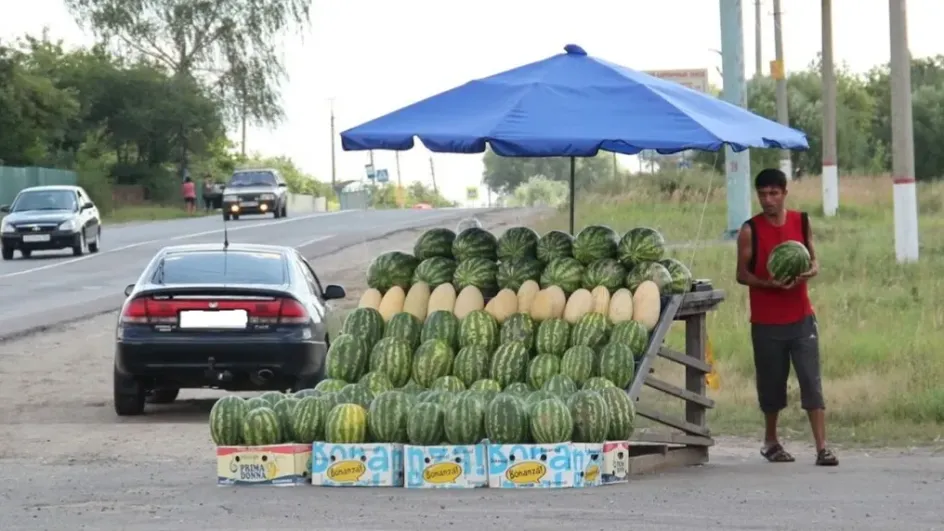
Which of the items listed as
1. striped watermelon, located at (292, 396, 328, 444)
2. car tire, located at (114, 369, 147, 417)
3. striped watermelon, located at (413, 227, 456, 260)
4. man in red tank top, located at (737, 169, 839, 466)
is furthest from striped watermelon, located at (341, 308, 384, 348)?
car tire, located at (114, 369, 147, 417)

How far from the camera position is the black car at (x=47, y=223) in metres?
41.8

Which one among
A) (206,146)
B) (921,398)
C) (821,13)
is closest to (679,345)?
(921,398)

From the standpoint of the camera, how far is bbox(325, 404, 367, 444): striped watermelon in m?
10.8

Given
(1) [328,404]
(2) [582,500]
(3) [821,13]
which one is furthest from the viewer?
(3) [821,13]

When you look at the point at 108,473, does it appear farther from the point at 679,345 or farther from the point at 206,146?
the point at 206,146

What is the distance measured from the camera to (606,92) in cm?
1147

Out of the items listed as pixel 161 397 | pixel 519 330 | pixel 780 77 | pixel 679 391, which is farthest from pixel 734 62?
pixel 780 77

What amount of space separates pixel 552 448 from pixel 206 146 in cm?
8017

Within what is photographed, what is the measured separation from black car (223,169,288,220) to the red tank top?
172 ft

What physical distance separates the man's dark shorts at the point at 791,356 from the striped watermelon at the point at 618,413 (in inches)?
55.6

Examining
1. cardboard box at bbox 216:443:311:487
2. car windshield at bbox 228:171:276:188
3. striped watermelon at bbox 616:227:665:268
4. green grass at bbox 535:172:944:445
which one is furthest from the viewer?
car windshield at bbox 228:171:276:188

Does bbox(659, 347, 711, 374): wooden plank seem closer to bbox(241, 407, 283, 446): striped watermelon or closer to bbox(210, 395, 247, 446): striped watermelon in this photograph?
bbox(241, 407, 283, 446): striped watermelon

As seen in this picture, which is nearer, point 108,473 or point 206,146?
point 108,473

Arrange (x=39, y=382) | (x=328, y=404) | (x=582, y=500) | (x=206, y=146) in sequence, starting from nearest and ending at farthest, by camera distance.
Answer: (x=582, y=500), (x=328, y=404), (x=39, y=382), (x=206, y=146)
